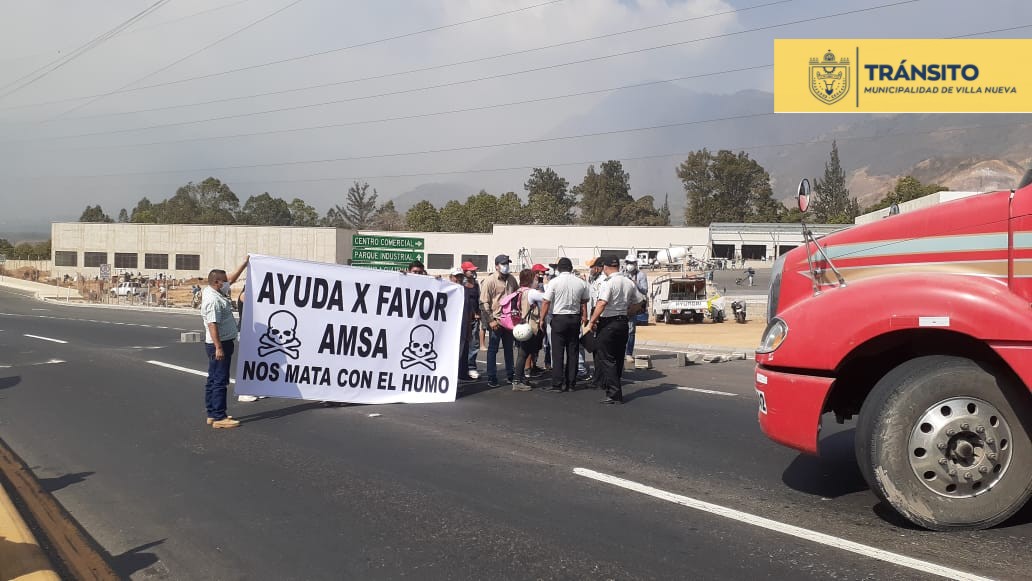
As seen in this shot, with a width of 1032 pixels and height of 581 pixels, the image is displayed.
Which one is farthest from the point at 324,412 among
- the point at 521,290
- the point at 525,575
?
the point at 525,575

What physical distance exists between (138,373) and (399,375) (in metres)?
5.89

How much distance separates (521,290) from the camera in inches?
458

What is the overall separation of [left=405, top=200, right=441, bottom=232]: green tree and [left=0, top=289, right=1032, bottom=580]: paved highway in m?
95.8

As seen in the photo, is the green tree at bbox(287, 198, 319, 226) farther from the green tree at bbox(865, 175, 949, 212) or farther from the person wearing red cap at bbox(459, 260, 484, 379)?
the person wearing red cap at bbox(459, 260, 484, 379)

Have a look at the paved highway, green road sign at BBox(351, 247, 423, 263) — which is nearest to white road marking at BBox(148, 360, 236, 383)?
the paved highway

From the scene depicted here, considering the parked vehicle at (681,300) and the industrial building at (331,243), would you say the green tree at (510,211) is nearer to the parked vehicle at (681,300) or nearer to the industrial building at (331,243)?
the industrial building at (331,243)

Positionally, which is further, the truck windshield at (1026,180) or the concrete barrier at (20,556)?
the truck windshield at (1026,180)

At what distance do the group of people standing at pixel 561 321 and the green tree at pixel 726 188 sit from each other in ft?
334

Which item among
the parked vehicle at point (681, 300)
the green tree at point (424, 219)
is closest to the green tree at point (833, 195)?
the green tree at point (424, 219)

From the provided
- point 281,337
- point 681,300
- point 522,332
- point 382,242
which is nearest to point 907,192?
point 681,300

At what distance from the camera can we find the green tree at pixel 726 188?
111 metres

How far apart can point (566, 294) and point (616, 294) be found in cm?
99

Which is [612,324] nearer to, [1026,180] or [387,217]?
[1026,180]

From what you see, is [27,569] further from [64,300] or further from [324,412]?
[64,300]
